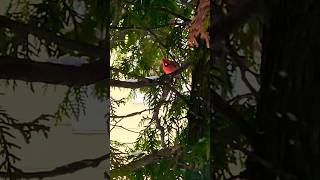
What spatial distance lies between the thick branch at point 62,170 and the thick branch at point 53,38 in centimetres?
20

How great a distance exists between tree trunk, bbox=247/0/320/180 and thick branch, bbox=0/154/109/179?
33 cm

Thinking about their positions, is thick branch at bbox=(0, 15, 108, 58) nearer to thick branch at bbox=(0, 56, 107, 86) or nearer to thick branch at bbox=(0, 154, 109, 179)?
thick branch at bbox=(0, 56, 107, 86)

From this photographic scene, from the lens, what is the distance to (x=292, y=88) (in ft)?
3.02

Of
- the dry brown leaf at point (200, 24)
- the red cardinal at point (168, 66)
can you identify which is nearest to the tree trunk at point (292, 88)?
the dry brown leaf at point (200, 24)

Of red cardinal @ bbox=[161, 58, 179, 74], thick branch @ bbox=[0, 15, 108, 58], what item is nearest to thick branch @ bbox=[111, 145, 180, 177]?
red cardinal @ bbox=[161, 58, 179, 74]

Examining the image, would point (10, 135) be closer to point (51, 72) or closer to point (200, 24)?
point (51, 72)

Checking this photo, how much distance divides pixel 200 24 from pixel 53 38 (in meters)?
0.44

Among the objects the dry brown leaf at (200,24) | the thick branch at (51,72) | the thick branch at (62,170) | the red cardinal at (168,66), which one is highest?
the dry brown leaf at (200,24)

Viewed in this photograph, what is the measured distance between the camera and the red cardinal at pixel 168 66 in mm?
1346

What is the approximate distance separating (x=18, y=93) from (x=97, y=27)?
0.19 meters

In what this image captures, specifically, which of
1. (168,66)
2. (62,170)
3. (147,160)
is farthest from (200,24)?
(62,170)

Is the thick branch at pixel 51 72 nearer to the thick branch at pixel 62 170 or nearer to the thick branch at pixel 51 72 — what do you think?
the thick branch at pixel 51 72

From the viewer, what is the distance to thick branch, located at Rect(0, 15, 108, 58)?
3.07 ft

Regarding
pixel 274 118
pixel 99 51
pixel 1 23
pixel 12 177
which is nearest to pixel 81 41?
pixel 99 51
